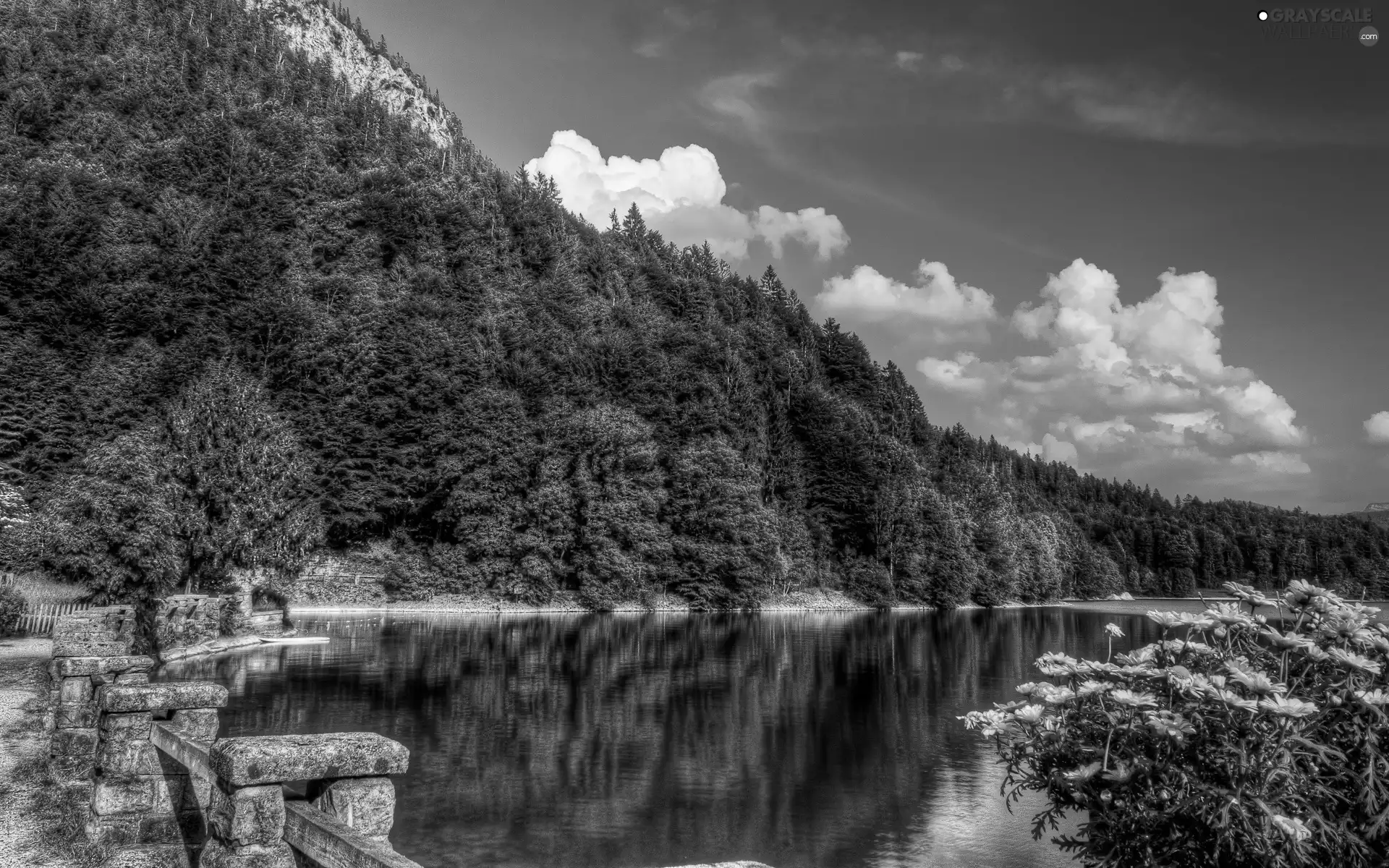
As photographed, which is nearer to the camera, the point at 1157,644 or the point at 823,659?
the point at 1157,644

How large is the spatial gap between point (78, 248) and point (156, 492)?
3948 cm

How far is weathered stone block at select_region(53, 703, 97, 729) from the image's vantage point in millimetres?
7820

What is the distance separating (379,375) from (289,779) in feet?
225

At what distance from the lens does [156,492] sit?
97.7 ft

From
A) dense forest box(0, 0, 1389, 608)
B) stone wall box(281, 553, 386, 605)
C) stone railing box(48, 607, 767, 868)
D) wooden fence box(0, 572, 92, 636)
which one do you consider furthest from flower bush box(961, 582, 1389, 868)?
stone wall box(281, 553, 386, 605)

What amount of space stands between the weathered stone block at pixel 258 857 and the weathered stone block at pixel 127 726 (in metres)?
2.94

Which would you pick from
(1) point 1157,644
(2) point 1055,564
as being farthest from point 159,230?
(2) point 1055,564

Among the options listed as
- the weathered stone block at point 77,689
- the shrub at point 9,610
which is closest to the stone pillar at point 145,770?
the weathered stone block at point 77,689

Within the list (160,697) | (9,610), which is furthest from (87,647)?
(9,610)

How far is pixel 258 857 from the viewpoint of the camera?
4047mm

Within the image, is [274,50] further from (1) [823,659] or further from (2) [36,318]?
(1) [823,659]

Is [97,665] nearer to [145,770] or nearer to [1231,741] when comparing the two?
[145,770]

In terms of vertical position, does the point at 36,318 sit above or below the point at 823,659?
above

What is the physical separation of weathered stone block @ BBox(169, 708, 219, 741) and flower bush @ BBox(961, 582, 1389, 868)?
554 cm
